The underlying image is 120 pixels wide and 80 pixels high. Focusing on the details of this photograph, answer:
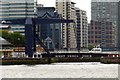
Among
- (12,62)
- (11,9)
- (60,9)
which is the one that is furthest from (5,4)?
(12,62)

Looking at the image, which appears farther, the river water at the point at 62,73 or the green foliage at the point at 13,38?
the green foliage at the point at 13,38

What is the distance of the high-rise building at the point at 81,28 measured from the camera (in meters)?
160

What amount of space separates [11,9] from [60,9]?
18.3m

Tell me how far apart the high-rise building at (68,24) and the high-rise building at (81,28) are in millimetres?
3225

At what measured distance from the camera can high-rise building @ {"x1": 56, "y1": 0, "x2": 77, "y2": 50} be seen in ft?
490

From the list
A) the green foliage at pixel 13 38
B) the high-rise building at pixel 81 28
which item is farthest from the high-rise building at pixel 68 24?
the green foliage at pixel 13 38

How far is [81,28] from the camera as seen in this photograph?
16350 cm

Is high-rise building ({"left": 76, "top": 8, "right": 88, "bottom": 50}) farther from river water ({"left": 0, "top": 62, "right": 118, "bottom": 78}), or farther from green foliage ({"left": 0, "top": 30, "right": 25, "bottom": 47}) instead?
river water ({"left": 0, "top": 62, "right": 118, "bottom": 78})

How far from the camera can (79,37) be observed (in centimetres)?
16038

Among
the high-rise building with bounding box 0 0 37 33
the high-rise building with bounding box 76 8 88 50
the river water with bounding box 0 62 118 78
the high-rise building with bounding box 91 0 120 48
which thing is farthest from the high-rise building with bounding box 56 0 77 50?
the river water with bounding box 0 62 118 78

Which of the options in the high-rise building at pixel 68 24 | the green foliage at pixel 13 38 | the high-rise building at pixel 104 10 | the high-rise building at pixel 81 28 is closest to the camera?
the green foliage at pixel 13 38

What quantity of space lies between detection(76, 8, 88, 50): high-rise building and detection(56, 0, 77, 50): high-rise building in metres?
3.22

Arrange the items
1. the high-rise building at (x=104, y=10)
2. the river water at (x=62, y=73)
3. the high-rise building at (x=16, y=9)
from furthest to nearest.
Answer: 1. the high-rise building at (x=104, y=10)
2. the high-rise building at (x=16, y=9)
3. the river water at (x=62, y=73)

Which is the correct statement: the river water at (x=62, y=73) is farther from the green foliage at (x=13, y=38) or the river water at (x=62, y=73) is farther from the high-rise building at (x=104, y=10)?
the high-rise building at (x=104, y=10)
